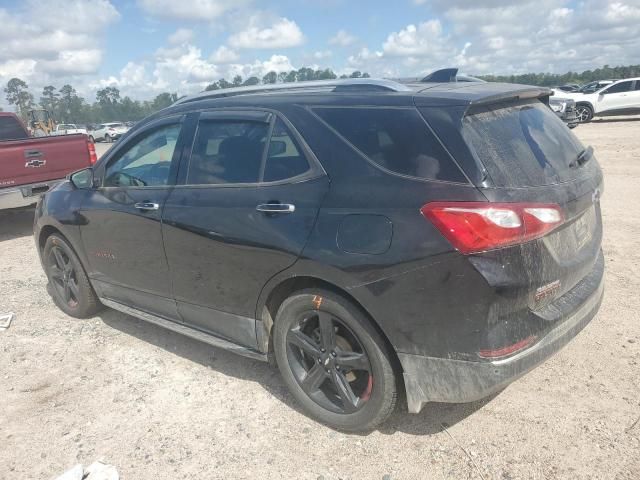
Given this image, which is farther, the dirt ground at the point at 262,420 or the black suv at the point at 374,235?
the dirt ground at the point at 262,420

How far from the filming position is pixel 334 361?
9.43 ft

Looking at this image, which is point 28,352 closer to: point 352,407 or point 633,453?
point 352,407

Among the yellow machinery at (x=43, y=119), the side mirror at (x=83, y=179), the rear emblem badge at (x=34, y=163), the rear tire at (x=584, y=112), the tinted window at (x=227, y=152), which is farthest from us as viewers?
the yellow machinery at (x=43, y=119)

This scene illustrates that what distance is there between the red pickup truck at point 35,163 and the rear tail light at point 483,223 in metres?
6.53

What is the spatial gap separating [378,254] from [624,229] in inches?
189

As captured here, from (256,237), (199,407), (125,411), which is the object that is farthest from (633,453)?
(125,411)

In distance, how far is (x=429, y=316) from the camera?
7.90 feet

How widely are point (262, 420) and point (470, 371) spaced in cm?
134

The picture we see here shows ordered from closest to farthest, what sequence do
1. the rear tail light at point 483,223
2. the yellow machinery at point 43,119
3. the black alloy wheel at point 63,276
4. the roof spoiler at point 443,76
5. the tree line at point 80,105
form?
the rear tail light at point 483,223 < the roof spoiler at point 443,76 < the black alloy wheel at point 63,276 < the yellow machinery at point 43,119 < the tree line at point 80,105

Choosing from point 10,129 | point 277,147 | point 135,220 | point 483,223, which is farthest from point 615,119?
point 483,223

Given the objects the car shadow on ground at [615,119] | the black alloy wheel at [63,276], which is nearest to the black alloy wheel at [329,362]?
the black alloy wheel at [63,276]

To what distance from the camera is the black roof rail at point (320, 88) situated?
2885 millimetres

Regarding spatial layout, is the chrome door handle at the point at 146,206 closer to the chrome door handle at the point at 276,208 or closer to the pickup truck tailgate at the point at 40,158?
the chrome door handle at the point at 276,208

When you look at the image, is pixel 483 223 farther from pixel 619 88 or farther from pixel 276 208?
pixel 619 88
